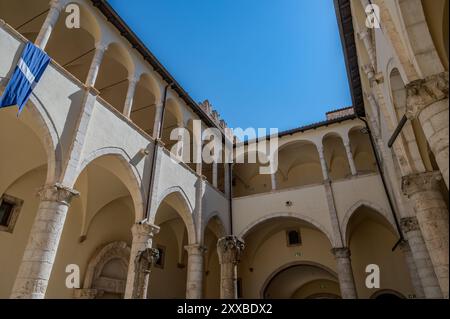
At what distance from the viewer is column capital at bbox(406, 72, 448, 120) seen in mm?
4191

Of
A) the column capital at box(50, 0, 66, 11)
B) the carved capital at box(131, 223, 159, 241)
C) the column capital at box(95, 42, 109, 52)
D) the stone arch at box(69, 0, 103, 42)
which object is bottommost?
the carved capital at box(131, 223, 159, 241)

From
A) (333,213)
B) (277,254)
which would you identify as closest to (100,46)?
(333,213)

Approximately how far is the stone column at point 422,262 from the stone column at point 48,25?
33.3 ft

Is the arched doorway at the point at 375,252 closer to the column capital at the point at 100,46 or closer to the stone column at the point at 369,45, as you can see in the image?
the stone column at the point at 369,45

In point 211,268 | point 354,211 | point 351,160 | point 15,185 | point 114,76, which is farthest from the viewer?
point 211,268

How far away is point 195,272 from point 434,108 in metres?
8.83

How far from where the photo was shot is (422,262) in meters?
7.58

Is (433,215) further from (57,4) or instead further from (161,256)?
(161,256)

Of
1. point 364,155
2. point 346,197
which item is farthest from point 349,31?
point 364,155

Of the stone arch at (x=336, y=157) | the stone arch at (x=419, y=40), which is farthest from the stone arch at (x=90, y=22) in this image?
the stone arch at (x=336, y=157)

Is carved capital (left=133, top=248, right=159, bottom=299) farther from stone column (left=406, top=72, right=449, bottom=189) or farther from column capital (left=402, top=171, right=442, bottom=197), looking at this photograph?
stone column (left=406, top=72, right=449, bottom=189)

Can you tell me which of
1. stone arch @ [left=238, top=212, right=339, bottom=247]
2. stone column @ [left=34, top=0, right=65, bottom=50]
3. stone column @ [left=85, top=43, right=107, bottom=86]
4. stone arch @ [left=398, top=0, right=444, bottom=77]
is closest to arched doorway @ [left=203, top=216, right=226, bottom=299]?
stone arch @ [left=238, top=212, right=339, bottom=247]

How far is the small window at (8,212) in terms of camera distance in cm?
938

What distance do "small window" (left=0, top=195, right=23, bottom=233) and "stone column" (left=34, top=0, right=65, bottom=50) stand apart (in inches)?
195
